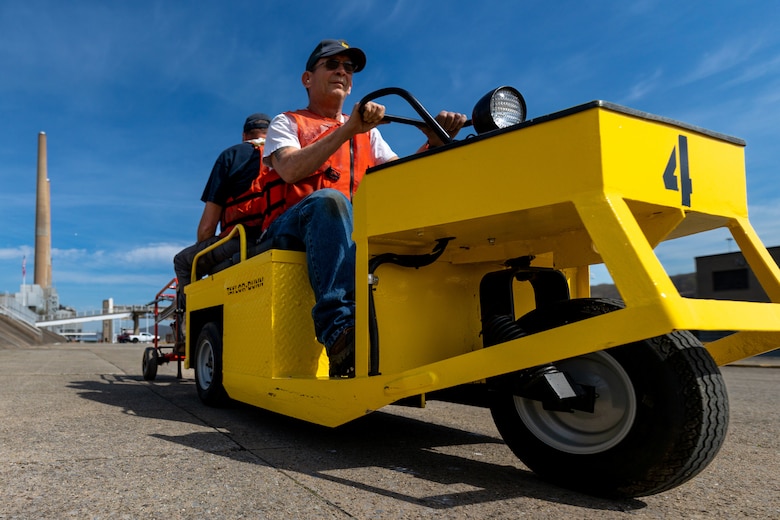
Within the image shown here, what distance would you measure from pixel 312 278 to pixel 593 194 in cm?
164

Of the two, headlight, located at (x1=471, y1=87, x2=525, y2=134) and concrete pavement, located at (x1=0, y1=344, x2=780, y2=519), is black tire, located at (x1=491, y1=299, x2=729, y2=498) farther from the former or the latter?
headlight, located at (x1=471, y1=87, x2=525, y2=134)

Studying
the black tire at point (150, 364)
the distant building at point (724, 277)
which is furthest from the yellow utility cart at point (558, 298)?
the distant building at point (724, 277)

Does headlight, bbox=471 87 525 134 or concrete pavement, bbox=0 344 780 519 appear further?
headlight, bbox=471 87 525 134

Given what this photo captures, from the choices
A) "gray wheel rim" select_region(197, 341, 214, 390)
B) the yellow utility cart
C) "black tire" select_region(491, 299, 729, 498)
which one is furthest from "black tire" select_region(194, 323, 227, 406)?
"black tire" select_region(491, 299, 729, 498)

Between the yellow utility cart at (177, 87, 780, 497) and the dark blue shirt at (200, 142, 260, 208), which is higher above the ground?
the dark blue shirt at (200, 142, 260, 208)

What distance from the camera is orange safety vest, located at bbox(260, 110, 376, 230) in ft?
11.9

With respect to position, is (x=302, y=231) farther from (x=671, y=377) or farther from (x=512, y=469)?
(x=671, y=377)

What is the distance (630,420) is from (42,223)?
8181 cm

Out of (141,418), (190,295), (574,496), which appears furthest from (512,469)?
(190,295)

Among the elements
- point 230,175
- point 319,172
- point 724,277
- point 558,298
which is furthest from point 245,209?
point 724,277

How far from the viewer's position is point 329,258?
117 inches

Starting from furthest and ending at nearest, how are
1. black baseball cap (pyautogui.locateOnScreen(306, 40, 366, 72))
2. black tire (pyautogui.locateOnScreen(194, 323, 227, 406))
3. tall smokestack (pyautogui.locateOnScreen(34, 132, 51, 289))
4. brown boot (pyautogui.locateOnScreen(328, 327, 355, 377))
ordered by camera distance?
tall smokestack (pyautogui.locateOnScreen(34, 132, 51, 289))
black tire (pyautogui.locateOnScreen(194, 323, 227, 406))
black baseball cap (pyautogui.locateOnScreen(306, 40, 366, 72))
brown boot (pyautogui.locateOnScreen(328, 327, 355, 377))

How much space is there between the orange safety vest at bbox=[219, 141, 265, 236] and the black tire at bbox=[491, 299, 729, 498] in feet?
9.01

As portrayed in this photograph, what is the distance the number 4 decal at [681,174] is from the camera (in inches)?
78.5
